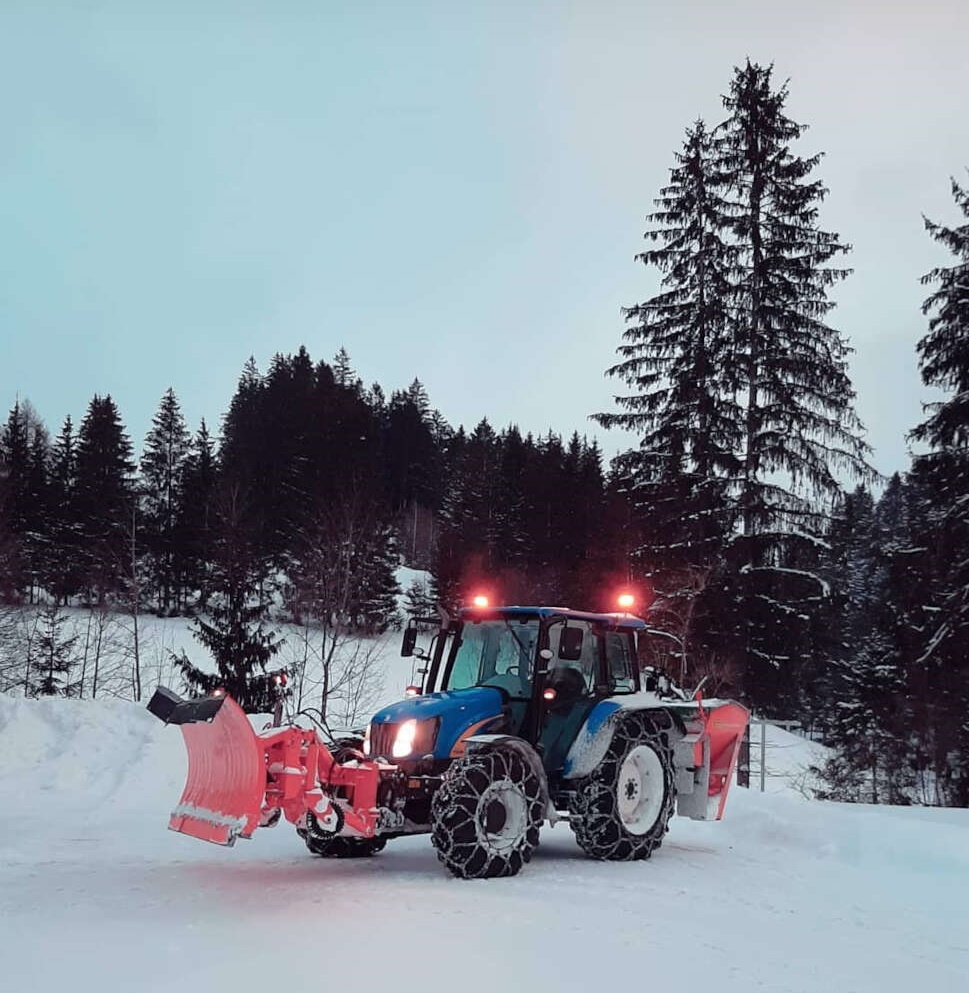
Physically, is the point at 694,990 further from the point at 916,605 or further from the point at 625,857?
the point at 916,605

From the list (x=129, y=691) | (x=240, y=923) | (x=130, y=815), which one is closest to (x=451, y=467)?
(x=129, y=691)

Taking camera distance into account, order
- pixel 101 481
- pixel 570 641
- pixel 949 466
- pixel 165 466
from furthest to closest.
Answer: pixel 165 466 < pixel 101 481 < pixel 949 466 < pixel 570 641

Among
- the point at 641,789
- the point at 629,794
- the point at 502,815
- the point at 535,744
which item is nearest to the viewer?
the point at 502,815

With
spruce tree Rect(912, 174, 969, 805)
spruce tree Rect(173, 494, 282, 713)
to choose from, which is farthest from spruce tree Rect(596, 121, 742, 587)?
spruce tree Rect(173, 494, 282, 713)

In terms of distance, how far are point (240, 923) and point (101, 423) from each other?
49.7m

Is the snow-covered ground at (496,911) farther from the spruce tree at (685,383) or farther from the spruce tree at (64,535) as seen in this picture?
the spruce tree at (64,535)

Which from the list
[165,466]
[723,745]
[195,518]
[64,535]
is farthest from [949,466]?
[165,466]

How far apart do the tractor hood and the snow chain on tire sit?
103 cm

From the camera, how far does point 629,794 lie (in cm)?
888

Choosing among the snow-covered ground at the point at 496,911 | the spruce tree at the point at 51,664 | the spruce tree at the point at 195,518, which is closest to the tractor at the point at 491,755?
the snow-covered ground at the point at 496,911

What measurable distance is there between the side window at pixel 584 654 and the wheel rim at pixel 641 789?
28.3 inches

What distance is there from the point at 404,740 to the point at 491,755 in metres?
0.76

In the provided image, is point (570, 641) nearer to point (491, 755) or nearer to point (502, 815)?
point (491, 755)

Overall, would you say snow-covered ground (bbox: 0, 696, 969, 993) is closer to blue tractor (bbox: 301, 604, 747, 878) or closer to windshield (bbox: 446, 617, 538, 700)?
blue tractor (bbox: 301, 604, 747, 878)
